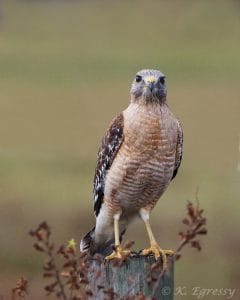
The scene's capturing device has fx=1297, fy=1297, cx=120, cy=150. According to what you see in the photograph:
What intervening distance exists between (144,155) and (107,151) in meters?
0.19

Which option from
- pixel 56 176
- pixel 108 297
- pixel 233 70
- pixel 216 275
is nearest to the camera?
pixel 108 297

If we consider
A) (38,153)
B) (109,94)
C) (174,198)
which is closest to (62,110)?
(109,94)

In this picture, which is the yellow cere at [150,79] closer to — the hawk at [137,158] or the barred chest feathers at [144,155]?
the hawk at [137,158]

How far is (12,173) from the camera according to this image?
15875 mm

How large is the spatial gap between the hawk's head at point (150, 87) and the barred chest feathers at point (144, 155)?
0.12 feet

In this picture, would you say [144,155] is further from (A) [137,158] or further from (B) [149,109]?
(B) [149,109]

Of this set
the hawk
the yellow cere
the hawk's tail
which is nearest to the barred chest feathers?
the hawk

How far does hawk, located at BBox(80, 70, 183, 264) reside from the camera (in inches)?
210

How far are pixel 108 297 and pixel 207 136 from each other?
12378 millimetres

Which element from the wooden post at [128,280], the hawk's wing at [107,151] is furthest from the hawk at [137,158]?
the wooden post at [128,280]

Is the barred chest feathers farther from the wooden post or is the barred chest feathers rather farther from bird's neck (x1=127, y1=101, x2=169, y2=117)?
the wooden post

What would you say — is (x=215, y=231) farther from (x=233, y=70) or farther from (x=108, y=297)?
(x=233, y=70)

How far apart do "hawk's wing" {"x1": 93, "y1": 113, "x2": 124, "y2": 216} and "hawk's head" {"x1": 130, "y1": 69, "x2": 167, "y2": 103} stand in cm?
14

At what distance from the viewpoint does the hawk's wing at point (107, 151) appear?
5422 millimetres
